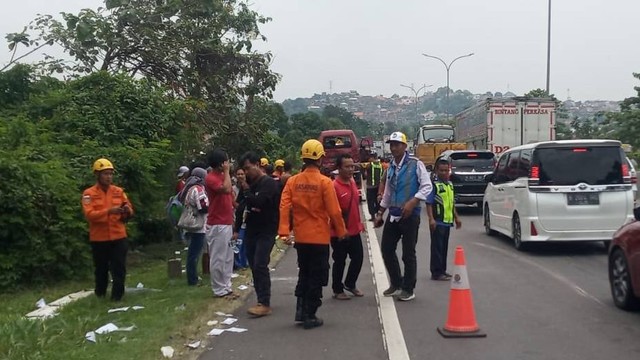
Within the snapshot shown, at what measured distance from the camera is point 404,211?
9.23 metres

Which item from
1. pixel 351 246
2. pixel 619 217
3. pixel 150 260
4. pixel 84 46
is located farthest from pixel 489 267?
pixel 84 46

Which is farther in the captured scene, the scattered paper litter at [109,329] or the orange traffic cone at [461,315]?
the scattered paper litter at [109,329]

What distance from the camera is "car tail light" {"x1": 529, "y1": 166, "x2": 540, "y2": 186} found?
13039mm

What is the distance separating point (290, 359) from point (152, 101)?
9.40 m

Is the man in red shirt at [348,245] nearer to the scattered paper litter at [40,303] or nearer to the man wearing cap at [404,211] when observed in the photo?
the man wearing cap at [404,211]

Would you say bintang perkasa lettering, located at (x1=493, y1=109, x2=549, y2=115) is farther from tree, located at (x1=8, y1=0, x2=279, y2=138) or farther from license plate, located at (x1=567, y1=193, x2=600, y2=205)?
license plate, located at (x1=567, y1=193, x2=600, y2=205)

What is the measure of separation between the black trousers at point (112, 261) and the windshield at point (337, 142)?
27.9 meters

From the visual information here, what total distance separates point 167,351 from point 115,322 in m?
1.43

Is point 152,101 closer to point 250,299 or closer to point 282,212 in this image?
point 250,299

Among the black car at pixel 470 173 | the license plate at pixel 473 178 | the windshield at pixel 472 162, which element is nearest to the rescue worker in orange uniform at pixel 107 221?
the black car at pixel 470 173

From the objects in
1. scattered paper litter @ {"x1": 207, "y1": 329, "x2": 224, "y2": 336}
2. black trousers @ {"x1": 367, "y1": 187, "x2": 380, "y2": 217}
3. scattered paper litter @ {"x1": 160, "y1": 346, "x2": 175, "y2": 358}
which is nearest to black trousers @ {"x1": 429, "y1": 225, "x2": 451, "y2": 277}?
scattered paper litter @ {"x1": 207, "y1": 329, "x2": 224, "y2": 336}

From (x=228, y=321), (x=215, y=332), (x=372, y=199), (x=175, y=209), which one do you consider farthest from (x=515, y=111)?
(x=215, y=332)

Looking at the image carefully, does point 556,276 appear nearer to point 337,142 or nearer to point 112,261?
point 112,261

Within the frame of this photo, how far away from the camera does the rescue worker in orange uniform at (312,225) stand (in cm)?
818
